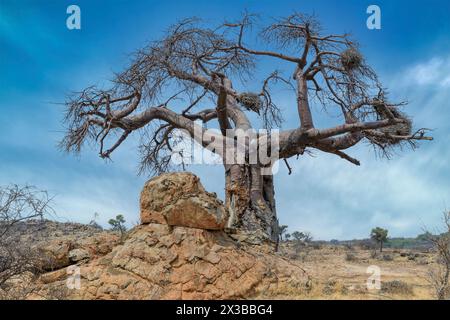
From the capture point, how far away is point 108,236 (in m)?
7.88

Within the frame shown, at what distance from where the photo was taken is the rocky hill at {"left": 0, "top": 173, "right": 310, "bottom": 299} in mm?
6070

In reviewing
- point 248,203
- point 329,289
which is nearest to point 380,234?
point 248,203

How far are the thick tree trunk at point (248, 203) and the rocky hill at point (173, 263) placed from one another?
66.0 inches

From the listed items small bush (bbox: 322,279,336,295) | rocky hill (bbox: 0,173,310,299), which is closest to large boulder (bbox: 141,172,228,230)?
rocky hill (bbox: 0,173,310,299)

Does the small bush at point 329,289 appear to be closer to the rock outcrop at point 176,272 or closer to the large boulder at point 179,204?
the rock outcrop at point 176,272

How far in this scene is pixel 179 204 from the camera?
657 cm

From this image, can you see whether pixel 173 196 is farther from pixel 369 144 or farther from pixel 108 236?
pixel 369 144

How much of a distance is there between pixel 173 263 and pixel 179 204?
87cm

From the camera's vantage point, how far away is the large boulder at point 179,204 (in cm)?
660

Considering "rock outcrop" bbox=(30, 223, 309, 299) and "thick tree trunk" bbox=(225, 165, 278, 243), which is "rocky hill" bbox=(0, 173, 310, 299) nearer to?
"rock outcrop" bbox=(30, 223, 309, 299)

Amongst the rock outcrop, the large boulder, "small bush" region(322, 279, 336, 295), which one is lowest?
"small bush" region(322, 279, 336, 295)

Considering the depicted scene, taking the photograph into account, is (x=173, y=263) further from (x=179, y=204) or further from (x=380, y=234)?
(x=380, y=234)
